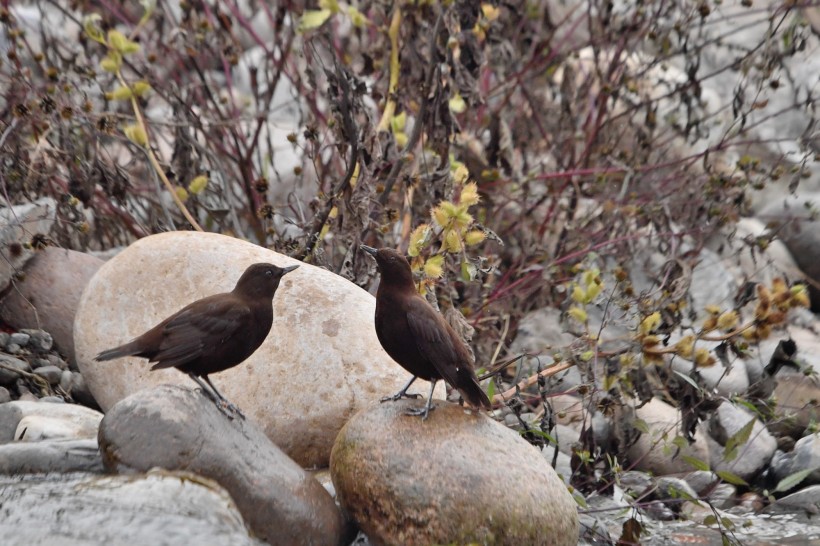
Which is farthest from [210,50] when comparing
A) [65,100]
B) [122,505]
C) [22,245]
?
[122,505]

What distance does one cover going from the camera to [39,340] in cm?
614

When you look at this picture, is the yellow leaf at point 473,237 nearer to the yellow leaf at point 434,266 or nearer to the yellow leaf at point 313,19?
the yellow leaf at point 434,266

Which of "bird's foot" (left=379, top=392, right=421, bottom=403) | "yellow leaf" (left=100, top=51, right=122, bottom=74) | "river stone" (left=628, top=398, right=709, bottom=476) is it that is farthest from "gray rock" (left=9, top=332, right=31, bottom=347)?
"river stone" (left=628, top=398, right=709, bottom=476)

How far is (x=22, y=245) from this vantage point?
20.0ft

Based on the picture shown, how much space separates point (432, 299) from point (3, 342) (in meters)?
2.44

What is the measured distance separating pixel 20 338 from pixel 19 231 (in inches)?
26.3

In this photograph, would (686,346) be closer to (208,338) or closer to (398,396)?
(398,396)

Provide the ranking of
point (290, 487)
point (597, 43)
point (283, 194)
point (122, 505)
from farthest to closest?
point (283, 194), point (597, 43), point (290, 487), point (122, 505)

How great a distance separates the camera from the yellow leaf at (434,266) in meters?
5.13

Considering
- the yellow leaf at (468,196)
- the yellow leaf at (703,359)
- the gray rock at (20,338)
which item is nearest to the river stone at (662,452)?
the yellow leaf at (703,359)

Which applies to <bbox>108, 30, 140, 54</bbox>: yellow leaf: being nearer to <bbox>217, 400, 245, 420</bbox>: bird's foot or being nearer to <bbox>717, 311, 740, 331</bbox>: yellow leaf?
<bbox>217, 400, 245, 420</bbox>: bird's foot

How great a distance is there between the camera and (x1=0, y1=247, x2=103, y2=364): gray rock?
6.31 meters

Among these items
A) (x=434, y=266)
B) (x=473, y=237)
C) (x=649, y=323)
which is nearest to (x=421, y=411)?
(x=434, y=266)

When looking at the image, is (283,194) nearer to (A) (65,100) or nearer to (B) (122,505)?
(A) (65,100)
